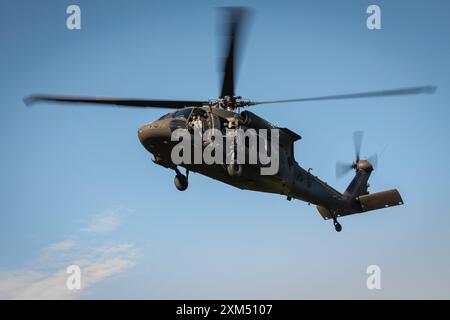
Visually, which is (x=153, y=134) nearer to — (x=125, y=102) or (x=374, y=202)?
(x=125, y=102)

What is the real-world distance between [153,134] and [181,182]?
9.18 feet

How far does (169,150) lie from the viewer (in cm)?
2088

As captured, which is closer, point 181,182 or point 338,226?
point 181,182

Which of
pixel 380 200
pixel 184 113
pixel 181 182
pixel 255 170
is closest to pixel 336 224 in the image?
pixel 380 200

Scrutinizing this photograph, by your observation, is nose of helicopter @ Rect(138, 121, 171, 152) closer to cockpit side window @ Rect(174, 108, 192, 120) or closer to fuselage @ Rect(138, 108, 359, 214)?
fuselage @ Rect(138, 108, 359, 214)

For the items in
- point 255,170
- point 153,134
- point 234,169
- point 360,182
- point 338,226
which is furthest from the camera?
point 360,182

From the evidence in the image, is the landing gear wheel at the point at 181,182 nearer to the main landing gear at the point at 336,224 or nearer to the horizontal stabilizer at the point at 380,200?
the main landing gear at the point at 336,224

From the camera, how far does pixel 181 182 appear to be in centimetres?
2247

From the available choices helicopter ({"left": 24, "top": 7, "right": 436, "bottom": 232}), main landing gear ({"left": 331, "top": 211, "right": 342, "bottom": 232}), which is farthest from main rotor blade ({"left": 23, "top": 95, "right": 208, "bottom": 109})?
main landing gear ({"left": 331, "top": 211, "right": 342, "bottom": 232})

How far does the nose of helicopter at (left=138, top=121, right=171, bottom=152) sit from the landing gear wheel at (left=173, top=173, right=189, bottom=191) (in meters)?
2.11

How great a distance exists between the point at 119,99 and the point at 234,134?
442 cm

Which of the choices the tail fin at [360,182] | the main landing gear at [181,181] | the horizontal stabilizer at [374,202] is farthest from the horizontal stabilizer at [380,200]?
the main landing gear at [181,181]
